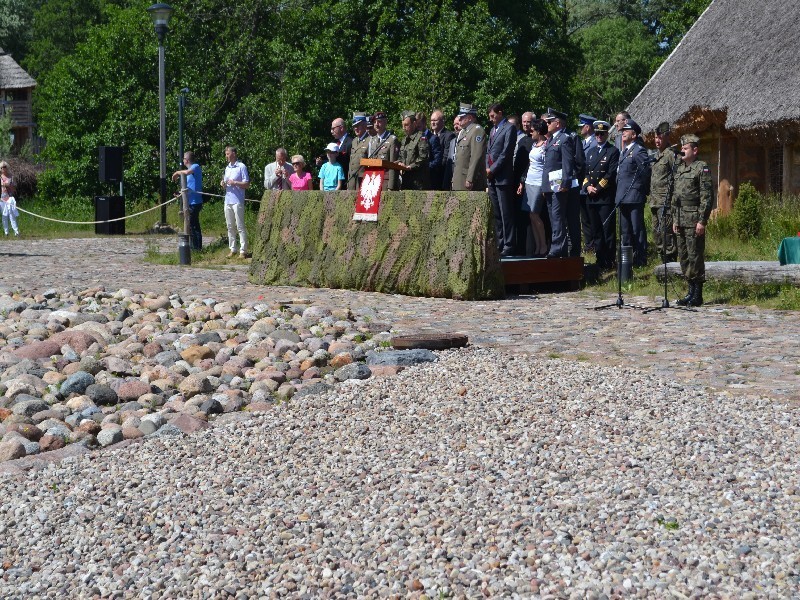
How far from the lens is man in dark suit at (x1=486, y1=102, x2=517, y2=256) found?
45.3 ft

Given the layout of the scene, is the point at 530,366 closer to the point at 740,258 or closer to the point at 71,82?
the point at 740,258

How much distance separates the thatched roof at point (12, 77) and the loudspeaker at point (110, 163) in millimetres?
35510

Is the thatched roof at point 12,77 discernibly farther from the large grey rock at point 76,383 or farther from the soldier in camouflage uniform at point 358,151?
the large grey rock at point 76,383

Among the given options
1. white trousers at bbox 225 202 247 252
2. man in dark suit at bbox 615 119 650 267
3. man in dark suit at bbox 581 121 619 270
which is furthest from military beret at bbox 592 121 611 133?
white trousers at bbox 225 202 247 252

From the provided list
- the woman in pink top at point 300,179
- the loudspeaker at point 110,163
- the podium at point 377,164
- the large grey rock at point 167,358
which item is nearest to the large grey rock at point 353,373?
the large grey rock at point 167,358

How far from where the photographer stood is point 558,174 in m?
13.5

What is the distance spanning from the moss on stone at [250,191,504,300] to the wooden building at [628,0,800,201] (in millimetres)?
8946

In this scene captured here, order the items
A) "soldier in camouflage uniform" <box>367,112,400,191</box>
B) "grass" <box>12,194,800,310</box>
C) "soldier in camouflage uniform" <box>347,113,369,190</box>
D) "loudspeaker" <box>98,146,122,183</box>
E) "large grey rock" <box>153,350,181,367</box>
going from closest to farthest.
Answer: "large grey rock" <box>153,350,181,367</box> < "grass" <box>12,194,800,310</box> < "soldier in camouflage uniform" <box>367,112,400,191</box> < "soldier in camouflage uniform" <box>347,113,369,190</box> < "loudspeaker" <box>98,146,122,183</box>

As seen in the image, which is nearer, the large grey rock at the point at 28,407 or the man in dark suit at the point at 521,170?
the large grey rock at the point at 28,407

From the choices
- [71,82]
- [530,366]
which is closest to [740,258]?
[530,366]

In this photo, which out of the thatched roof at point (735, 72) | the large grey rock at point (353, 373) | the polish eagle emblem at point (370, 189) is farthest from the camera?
the thatched roof at point (735, 72)

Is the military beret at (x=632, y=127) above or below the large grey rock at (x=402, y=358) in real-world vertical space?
above

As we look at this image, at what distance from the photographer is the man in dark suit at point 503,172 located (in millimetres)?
13797

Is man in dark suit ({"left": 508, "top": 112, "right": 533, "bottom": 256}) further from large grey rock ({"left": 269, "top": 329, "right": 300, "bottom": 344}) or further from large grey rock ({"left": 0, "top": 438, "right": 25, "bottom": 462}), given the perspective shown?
large grey rock ({"left": 0, "top": 438, "right": 25, "bottom": 462})
